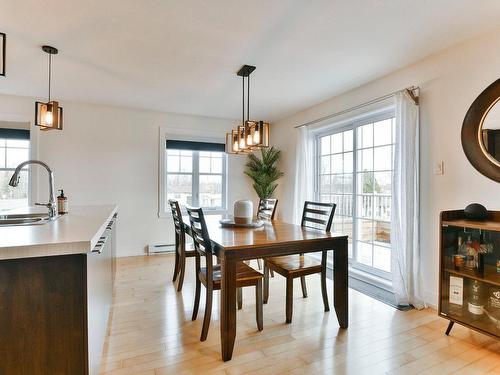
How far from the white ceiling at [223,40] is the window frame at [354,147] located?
1.36 feet

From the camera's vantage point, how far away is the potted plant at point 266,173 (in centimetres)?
500

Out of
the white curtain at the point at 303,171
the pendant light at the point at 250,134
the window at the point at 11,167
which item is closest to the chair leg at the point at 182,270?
the pendant light at the point at 250,134

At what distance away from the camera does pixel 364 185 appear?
3516 millimetres

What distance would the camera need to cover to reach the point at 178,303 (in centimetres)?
268

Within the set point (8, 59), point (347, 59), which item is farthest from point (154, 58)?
point (347, 59)

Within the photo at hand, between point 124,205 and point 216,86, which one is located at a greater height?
point 216,86

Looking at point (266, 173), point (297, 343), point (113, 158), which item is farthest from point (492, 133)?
point (113, 158)

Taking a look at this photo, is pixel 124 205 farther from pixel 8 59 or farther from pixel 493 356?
pixel 493 356

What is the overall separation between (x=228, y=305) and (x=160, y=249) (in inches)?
123

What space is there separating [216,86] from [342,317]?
9.35 feet

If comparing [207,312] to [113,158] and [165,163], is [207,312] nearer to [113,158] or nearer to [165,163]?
[165,163]

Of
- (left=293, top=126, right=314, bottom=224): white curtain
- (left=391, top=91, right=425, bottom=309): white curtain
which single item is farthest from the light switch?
(left=293, top=126, right=314, bottom=224): white curtain

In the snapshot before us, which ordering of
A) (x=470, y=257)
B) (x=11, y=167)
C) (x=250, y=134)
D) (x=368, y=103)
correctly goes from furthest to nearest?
(x=11, y=167)
(x=368, y=103)
(x=250, y=134)
(x=470, y=257)

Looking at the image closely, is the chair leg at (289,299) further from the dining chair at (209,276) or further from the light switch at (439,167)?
the light switch at (439,167)
